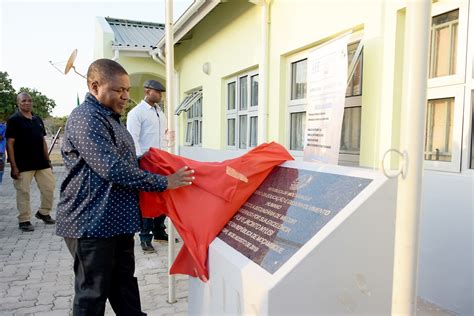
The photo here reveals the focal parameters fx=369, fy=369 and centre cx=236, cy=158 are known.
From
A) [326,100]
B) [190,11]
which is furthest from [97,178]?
[190,11]

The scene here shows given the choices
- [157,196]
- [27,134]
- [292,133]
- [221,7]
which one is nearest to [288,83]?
[292,133]

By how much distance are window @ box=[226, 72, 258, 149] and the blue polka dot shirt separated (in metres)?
4.12

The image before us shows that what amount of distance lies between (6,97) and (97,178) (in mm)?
30581

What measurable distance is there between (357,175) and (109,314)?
238 centimetres

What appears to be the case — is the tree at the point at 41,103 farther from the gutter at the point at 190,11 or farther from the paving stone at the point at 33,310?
the paving stone at the point at 33,310

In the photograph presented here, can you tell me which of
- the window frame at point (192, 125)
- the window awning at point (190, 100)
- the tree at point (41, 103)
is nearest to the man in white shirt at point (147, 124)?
the window awning at point (190, 100)

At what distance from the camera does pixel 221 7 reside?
661cm

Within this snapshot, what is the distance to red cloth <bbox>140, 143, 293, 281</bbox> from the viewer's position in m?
2.06

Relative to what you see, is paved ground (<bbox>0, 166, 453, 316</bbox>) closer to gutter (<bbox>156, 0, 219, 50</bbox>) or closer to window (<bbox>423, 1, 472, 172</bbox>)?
window (<bbox>423, 1, 472, 172</bbox>)

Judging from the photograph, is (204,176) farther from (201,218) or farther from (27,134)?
(27,134)

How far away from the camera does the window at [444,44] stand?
9.04 ft

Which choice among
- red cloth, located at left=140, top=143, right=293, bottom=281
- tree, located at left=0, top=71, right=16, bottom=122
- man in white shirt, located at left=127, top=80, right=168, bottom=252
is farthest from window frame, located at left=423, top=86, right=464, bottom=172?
tree, located at left=0, top=71, right=16, bottom=122

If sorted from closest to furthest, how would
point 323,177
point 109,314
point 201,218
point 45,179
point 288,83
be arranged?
point 323,177, point 201,218, point 109,314, point 288,83, point 45,179

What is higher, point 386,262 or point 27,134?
point 27,134
